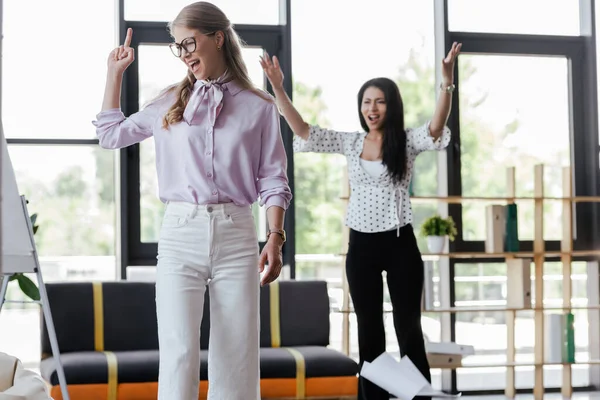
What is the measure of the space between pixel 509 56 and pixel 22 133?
2.98 metres

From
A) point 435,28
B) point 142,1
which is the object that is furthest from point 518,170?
point 142,1

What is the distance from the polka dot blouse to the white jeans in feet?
5.48

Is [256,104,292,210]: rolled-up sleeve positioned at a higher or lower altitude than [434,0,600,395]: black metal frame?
lower

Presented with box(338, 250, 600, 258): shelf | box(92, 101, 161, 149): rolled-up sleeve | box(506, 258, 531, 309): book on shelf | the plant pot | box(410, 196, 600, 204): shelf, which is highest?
box(92, 101, 161, 149): rolled-up sleeve

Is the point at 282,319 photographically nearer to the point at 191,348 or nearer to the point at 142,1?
the point at 142,1

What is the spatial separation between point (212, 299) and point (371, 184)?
182cm

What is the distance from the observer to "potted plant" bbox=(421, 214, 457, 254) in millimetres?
4570

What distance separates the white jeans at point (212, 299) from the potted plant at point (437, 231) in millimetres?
2767

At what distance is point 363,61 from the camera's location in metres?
5.04

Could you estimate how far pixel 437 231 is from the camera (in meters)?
4.58

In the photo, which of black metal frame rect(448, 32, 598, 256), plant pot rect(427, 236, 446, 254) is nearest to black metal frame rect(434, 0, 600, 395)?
black metal frame rect(448, 32, 598, 256)

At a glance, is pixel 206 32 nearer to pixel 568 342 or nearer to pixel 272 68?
pixel 272 68

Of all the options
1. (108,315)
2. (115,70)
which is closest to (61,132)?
(108,315)

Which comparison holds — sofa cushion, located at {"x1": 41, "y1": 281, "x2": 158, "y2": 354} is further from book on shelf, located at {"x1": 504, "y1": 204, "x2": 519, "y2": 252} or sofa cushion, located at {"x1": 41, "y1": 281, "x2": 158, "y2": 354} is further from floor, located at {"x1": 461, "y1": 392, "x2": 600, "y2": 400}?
book on shelf, located at {"x1": 504, "y1": 204, "x2": 519, "y2": 252}
